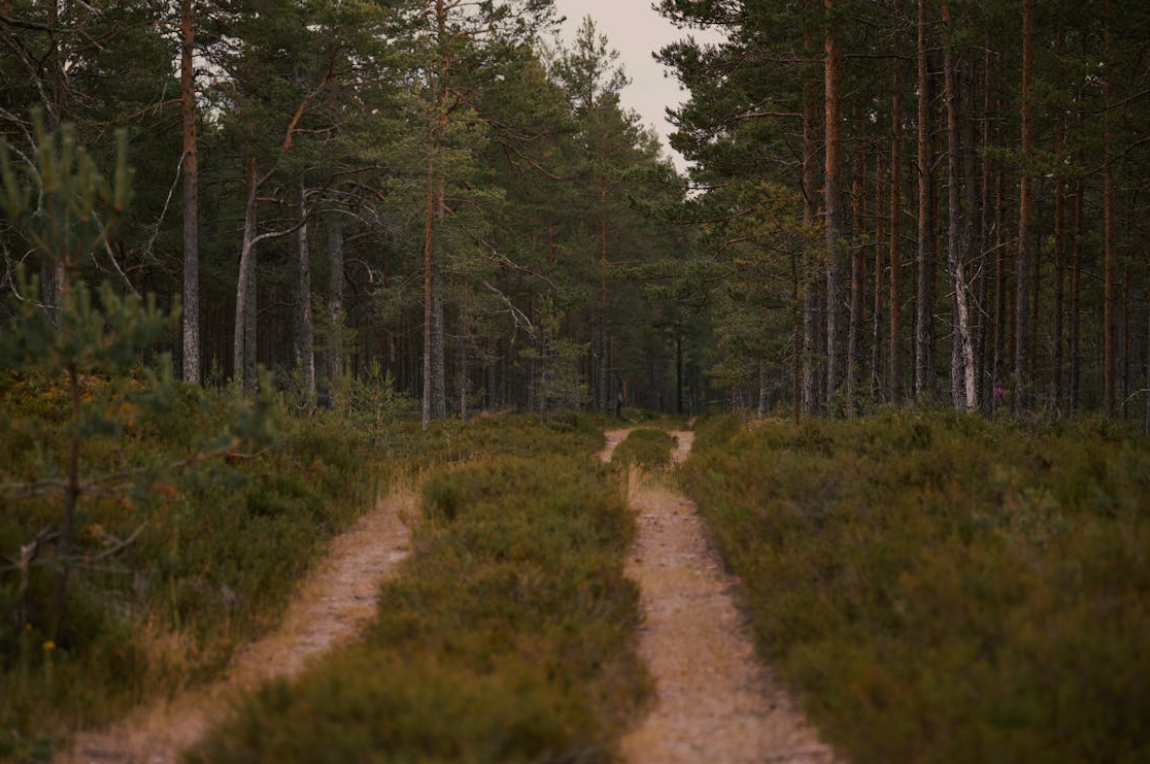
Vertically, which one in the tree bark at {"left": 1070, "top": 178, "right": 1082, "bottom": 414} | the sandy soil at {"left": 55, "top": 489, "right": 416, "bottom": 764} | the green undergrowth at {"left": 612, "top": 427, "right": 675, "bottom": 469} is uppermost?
the tree bark at {"left": 1070, "top": 178, "right": 1082, "bottom": 414}

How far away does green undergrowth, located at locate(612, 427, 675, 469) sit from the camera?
15.4 meters

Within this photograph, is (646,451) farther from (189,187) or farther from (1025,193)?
(189,187)

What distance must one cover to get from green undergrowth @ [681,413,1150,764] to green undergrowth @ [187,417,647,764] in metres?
1.30

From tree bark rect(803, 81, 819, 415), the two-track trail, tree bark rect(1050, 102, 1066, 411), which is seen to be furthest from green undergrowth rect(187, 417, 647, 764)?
tree bark rect(1050, 102, 1066, 411)

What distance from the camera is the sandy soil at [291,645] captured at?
4430 mm

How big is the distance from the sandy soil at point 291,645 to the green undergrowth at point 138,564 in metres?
0.16

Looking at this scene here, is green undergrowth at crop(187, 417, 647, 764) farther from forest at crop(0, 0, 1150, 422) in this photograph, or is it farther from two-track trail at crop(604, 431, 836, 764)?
forest at crop(0, 0, 1150, 422)

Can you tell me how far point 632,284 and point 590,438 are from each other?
2260 centimetres

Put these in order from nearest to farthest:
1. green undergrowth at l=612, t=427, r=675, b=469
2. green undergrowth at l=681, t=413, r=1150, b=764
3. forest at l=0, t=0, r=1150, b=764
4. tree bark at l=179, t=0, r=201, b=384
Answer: green undergrowth at l=681, t=413, r=1150, b=764 < forest at l=0, t=0, r=1150, b=764 < green undergrowth at l=612, t=427, r=675, b=469 < tree bark at l=179, t=0, r=201, b=384

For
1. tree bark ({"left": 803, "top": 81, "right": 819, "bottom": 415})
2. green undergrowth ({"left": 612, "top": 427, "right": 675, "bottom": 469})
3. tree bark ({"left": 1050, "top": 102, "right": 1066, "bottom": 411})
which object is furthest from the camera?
tree bark ({"left": 1050, "top": 102, "right": 1066, "bottom": 411})

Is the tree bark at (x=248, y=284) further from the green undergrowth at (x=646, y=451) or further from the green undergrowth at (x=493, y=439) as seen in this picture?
the green undergrowth at (x=646, y=451)

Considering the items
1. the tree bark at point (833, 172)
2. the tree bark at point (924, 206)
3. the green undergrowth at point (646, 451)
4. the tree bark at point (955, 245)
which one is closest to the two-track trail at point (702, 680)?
the green undergrowth at point (646, 451)

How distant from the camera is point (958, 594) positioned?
4.79 m

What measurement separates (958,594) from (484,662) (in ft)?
10.3
